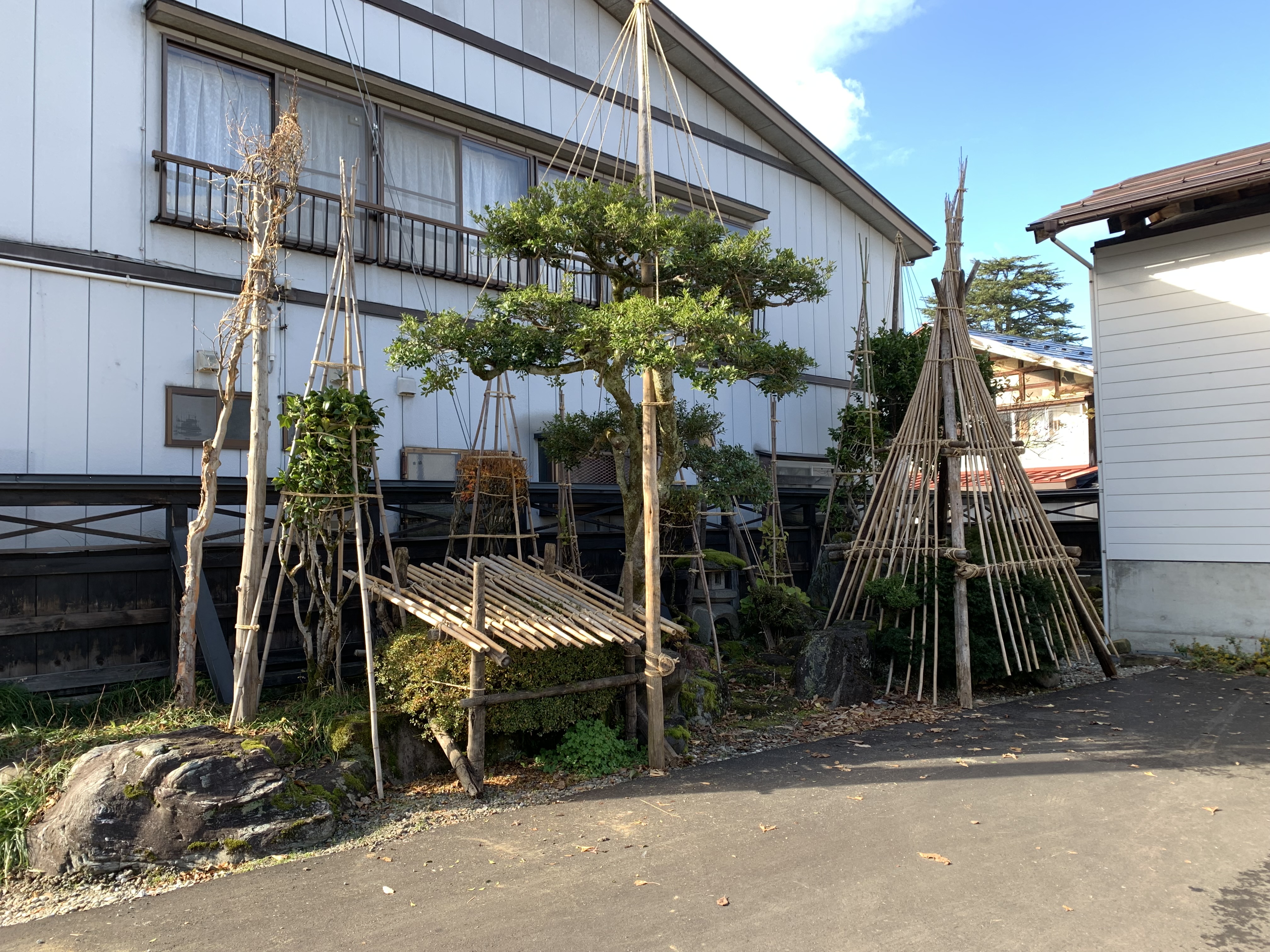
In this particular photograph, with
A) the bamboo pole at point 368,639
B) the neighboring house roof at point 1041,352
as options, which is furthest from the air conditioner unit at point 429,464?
the neighboring house roof at point 1041,352

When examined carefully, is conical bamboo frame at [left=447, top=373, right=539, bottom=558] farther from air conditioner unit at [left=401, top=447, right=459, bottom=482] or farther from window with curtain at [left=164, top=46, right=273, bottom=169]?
window with curtain at [left=164, top=46, right=273, bottom=169]

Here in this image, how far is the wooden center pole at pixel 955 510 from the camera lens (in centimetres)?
954

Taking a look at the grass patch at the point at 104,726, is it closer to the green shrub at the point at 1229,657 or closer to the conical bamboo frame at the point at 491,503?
the conical bamboo frame at the point at 491,503

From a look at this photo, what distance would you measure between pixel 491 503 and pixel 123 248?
4185mm

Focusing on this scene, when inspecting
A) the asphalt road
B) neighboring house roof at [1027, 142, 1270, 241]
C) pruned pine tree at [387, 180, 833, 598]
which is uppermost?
neighboring house roof at [1027, 142, 1270, 241]

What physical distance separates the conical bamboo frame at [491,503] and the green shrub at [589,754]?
2.18m

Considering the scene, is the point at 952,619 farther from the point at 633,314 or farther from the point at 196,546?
the point at 196,546

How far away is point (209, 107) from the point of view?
9.01 m

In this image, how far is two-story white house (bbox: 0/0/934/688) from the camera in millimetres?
7578

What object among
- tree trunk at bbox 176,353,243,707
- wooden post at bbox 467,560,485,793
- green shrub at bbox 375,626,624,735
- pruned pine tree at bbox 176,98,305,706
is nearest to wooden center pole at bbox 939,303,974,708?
green shrub at bbox 375,626,624,735

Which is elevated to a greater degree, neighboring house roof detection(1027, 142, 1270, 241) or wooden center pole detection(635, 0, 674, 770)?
neighboring house roof detection(1027, 142, 1270, 241)

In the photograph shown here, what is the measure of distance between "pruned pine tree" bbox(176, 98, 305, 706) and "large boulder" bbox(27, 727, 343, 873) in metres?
1.25

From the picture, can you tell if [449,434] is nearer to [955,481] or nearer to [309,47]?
[309,47]

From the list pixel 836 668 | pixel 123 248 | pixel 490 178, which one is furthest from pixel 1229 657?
pixel 123 248
